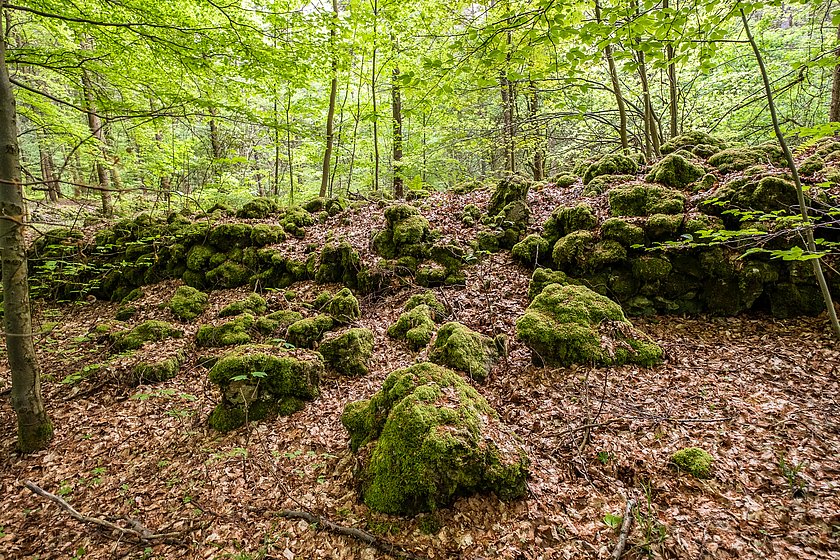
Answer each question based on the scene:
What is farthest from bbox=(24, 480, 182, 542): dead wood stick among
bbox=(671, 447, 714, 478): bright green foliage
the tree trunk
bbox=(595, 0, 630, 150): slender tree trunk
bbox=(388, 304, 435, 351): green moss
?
the tree trunk

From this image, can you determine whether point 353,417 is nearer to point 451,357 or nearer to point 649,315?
point 451,357

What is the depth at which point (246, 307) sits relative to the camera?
782 cm

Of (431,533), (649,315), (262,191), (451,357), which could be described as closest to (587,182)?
(649,315)

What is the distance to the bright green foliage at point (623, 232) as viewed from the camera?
22.4ft

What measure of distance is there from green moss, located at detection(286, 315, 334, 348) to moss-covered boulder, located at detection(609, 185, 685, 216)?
20.2 ft

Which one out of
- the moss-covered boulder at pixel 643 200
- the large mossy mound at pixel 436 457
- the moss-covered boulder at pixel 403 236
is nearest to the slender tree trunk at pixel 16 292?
the large mossy mound at pixel 436 457

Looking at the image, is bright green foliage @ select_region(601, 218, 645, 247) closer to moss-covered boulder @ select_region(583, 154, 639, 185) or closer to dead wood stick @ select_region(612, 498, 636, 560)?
moss-covered boulder @ select_region(583, 154, 639, 185)

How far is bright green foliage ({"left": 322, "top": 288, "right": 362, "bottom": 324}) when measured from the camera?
7.18 metres

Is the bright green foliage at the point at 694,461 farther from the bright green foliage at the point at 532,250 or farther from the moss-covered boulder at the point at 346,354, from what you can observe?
the bright green foliage at the point at 532,250

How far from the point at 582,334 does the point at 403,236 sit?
4486 millimetres

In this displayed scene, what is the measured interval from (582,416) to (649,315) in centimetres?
304

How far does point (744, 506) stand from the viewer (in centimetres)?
329

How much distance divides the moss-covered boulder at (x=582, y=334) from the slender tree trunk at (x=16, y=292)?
20.3 feet

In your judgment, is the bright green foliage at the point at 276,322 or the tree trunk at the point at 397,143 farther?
the tree trunk at the point at 397,143
